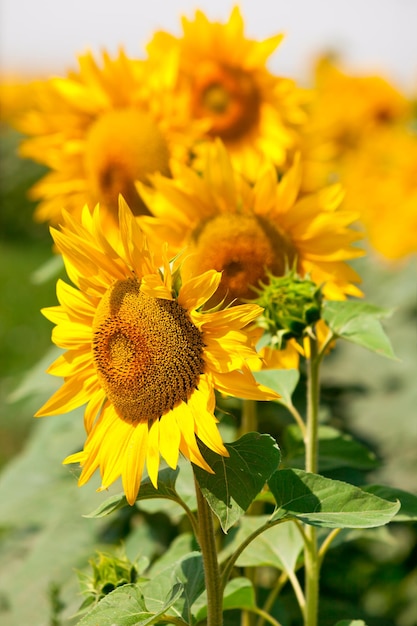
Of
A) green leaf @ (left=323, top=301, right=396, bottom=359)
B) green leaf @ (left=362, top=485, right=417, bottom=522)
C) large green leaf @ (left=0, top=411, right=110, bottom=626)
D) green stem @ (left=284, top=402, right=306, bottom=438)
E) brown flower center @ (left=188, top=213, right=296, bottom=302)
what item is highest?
brown flower center @ (left=188, top=213, right=296, bottom=302)

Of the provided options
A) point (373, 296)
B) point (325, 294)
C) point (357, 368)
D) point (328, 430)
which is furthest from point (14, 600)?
point (373, 296)

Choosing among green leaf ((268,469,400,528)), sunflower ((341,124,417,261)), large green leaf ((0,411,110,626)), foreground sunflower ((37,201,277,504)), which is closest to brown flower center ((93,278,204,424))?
foreground sunflower ((37,201,277,504))

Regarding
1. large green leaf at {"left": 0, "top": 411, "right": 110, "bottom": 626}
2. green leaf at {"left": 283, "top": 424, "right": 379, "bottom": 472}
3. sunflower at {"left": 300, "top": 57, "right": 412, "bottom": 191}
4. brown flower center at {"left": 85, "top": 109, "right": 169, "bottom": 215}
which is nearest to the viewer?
green leaf at {"left": 283, "top": 424, "right": 379, "bottom": 472}

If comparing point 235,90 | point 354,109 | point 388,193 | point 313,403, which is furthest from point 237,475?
point 354,109

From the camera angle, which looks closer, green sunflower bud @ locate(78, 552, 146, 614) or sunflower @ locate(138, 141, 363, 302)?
green sunflower bud @ locate(78, 552, 146, 614)

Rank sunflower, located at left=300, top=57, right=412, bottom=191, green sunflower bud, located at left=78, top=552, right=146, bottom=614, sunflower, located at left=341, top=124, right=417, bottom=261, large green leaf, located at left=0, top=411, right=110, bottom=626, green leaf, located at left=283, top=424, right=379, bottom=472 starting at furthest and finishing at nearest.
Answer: sunflower, located at left=300, top=57, right=412, bottom=191, sunflower, located at left=341, top=124, right=417, bottom=261, large green leaf, located at left=0, top=411, right=110, bottom=626, green leaf, located at left=283, top=424, right=379, bottom=472, green sunflower bud, located at left=78, top=552, right=146, bottom=614

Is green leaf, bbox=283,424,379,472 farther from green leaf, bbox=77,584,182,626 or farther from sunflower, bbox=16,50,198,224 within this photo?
sunflower, bbox=16,50,198,224

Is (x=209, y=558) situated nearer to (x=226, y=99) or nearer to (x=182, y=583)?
(x=182, y=583)

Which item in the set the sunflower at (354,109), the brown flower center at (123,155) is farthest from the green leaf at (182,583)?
the sunflower at (354,109)

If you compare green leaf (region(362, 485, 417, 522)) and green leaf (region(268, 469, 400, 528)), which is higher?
green leaf (region(268, 469, 400, 528))

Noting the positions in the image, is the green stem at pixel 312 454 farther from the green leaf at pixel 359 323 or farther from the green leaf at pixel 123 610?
the green leaf at pixel 123 610
